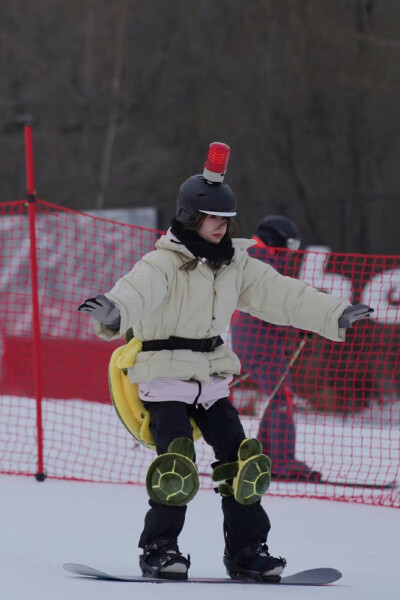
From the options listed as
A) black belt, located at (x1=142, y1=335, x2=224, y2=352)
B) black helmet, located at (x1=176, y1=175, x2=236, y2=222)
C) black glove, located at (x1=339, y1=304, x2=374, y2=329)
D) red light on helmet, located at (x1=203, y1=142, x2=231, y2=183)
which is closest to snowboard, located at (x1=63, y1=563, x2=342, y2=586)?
black belt, located at (x1=142, y1=335, x2=224, y2=352)

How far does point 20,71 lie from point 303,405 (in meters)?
6.13

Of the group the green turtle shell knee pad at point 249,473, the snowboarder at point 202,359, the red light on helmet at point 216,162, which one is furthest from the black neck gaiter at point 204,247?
the green turtle shell knee pad at point 249,473

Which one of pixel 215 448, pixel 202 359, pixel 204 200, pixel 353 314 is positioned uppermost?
pixel 204 200

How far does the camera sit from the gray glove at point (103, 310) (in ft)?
12.8

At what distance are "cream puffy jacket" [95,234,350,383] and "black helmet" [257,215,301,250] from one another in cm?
281

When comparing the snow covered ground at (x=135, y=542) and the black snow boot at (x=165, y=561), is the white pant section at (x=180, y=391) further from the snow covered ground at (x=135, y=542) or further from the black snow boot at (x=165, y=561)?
the snow covered ground at (x=135, y=542)

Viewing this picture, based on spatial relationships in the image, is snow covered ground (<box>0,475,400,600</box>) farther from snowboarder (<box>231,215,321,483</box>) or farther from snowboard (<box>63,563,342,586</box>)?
snowboarder (<box>231,215,321,483</box>)

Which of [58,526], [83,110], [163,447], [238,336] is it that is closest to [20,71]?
[83,110]

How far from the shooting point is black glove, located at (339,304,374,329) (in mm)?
4320

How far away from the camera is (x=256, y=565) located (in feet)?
14.6

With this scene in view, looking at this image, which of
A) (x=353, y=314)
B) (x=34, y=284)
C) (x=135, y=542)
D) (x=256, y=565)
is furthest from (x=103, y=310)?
(x=34, y=284)

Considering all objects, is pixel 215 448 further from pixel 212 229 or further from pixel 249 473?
pixel 212 229

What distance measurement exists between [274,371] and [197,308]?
2.89 meters

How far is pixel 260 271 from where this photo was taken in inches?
184
